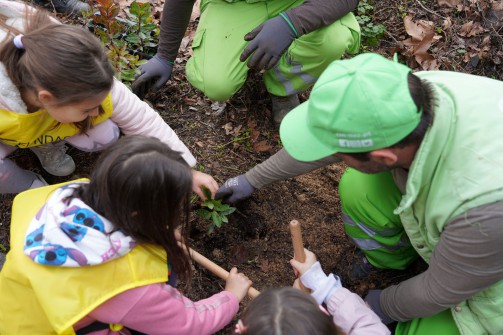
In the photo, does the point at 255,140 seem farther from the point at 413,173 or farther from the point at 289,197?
the point at 413,173

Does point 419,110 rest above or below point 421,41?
above

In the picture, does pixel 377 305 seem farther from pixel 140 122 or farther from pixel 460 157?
pixel 140 122

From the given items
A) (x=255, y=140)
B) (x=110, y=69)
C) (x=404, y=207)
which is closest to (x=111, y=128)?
(x=110, y=69)

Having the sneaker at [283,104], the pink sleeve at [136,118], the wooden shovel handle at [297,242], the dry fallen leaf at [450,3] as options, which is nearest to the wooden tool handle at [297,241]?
the wooden shovel handle at [297,242]

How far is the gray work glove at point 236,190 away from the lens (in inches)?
91.4

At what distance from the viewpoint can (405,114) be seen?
4.49 feet

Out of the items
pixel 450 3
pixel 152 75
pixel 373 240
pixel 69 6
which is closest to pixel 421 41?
pixel 450 3

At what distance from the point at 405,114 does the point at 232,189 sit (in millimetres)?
1160

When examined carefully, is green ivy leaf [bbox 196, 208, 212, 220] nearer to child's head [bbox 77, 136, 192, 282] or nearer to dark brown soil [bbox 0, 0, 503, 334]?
dark brown soil [bbox 0, 0, 503, 334]

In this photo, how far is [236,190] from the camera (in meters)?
2.34

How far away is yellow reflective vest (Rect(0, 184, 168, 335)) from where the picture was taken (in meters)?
1.51

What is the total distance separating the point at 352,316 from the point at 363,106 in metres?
0.88

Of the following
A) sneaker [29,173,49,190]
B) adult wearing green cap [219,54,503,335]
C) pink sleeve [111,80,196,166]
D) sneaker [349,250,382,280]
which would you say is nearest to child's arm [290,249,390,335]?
adult wearing green cap [219,54,503,335]

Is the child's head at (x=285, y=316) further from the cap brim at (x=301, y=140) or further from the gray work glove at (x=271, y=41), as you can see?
the gray work glove at (x=271, y=41)
